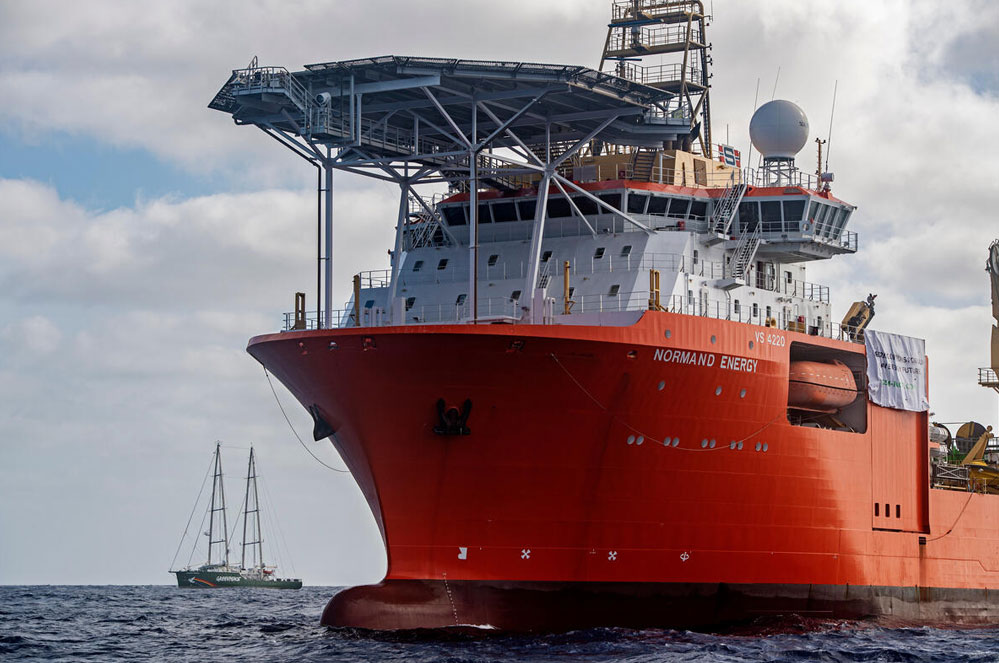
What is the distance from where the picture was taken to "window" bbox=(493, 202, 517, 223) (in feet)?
109

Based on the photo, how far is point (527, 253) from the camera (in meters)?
32.4

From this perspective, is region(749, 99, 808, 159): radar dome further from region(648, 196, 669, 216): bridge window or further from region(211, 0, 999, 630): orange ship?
region(648, 196, 669, 216): bridge window

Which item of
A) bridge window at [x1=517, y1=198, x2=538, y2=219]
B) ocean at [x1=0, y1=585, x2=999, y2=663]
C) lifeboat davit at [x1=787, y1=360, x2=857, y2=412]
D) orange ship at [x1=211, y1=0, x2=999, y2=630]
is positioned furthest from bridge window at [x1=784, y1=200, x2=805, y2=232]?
ocean at [x1=0, y1=585, x2=999, y2=663]

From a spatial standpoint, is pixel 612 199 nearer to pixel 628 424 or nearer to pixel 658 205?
pixel 658 205

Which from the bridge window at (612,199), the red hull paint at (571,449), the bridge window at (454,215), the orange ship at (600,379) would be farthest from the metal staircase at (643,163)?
the red hull paint at (571,449)

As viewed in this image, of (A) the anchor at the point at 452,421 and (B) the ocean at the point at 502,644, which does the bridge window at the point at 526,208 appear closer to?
(A) the anchor at the point at 452,421

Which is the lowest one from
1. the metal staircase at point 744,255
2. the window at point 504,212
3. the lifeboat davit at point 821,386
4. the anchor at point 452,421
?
the anchor at point 452,421

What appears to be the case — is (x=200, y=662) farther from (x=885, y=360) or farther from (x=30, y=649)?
(x=885, y=360)

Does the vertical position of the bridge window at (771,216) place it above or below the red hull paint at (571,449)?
above

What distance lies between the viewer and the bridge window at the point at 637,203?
32.8 metres

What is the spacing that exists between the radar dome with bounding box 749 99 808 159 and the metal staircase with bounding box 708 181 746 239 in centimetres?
336

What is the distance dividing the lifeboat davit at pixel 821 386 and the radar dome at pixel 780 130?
6.94 meters

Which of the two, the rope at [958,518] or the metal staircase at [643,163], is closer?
the metal staircase at [643,163]

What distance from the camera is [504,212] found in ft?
110
